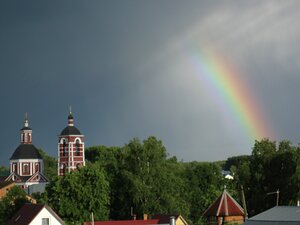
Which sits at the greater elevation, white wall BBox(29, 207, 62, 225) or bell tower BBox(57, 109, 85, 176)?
bell tower BBox(57, 109, 85, 176)

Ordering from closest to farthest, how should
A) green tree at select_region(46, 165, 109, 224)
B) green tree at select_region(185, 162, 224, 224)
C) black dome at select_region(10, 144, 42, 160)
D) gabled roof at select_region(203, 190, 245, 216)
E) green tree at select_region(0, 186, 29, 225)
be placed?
gabled roof at select_region(203, 190, 245, 216)
green tree at select_region(0, 186, 29, 225)
green tree at select_region(46, 165, 109, 224)
green tree at select_region(185, 162, 224, 224)
black dome at select_region(10, 144, 42, 160)

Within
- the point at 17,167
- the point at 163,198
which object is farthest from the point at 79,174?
the point at 17,167

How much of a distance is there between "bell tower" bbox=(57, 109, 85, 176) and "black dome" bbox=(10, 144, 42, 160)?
20495mm

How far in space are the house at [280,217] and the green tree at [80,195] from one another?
33.4 metres

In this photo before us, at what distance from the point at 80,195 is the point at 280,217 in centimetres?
3774

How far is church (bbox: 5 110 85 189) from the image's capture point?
136 metres

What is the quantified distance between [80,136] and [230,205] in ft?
225

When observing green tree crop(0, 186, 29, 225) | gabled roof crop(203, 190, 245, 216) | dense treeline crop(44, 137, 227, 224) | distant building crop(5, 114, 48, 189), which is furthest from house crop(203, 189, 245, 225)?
distant building crop(5, 114, 48, 189)

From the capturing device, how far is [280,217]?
5594cm

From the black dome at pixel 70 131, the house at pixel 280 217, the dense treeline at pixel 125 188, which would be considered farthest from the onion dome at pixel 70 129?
the house at pixel 280 217

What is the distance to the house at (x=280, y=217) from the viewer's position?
177 ft

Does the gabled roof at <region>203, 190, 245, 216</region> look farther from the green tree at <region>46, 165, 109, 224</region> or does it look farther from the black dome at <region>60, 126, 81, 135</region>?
the black dome at <region>60, 126, 81, 135</region>

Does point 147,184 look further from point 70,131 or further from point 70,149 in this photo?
point 70,131

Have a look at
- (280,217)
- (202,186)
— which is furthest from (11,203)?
(280,217)
